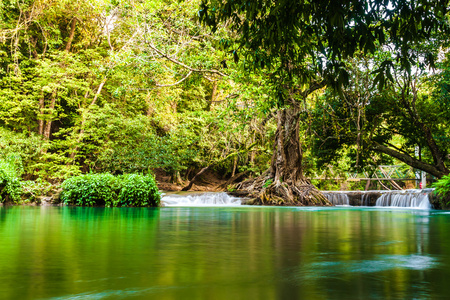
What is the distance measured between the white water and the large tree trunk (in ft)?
5.65

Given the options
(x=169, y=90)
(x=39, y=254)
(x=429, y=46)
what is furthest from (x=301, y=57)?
(x=169, y=90)

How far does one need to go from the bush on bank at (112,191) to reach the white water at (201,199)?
6.07 meters

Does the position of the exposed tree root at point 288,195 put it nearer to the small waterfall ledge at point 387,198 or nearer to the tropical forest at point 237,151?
the tropical forest at point 237,151

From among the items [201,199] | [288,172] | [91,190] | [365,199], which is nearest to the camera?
[91,190]

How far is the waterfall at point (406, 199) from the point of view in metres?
18.2

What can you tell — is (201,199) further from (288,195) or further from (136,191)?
(136,191)

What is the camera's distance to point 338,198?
2238cm

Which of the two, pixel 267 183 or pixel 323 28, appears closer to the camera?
pixel 323 28

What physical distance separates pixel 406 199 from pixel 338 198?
3672 millimetres

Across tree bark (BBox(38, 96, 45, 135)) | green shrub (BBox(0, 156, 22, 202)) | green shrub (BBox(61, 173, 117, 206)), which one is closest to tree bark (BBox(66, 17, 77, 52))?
tree bark (BBox(38, 96, 45, 135))

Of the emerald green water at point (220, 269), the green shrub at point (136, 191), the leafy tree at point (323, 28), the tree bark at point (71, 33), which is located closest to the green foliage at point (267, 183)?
the green shrub at point (136, 191)

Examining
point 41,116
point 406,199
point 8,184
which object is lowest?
point 406,199

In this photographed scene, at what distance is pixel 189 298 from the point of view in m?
1.85

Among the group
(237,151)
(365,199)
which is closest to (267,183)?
(237,151)
